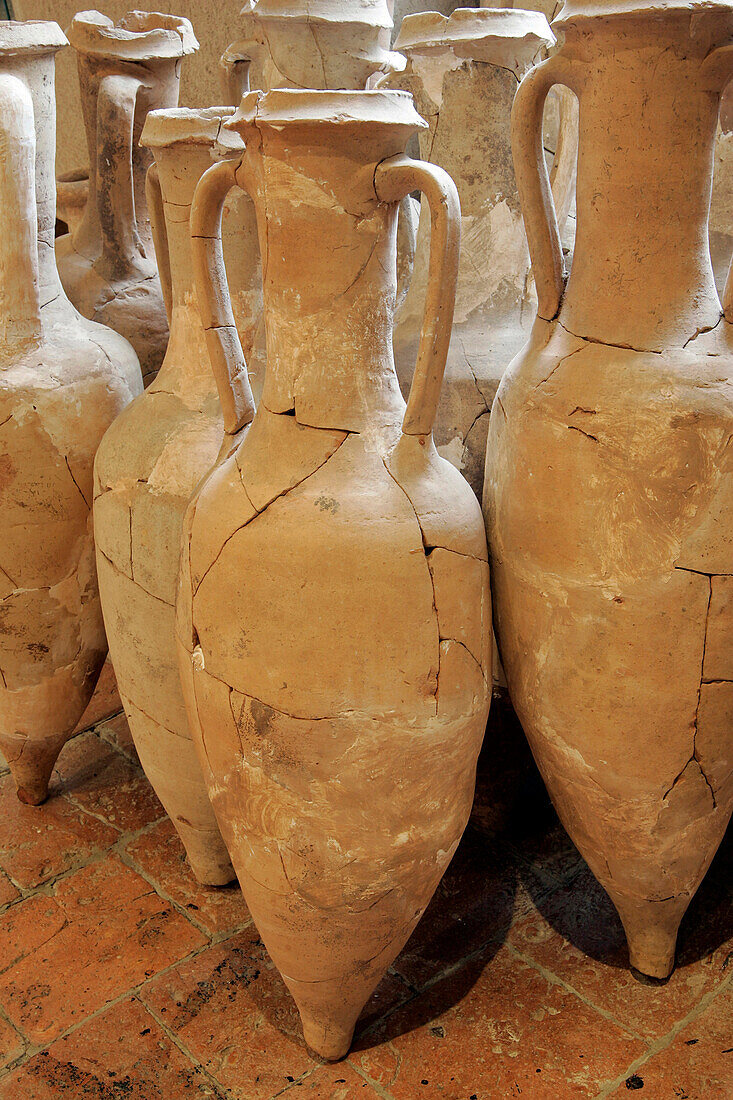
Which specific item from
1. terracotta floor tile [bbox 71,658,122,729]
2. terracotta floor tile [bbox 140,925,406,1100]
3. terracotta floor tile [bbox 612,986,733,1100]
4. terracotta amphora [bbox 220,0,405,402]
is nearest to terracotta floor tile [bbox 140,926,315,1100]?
terracotta floor tile [bbox 140,925,406,1100]

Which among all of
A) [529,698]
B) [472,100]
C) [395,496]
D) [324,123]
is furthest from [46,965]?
[472,100]

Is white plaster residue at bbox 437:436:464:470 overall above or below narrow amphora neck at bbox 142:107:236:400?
below

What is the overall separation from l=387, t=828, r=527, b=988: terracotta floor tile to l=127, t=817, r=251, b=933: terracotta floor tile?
1.15 feet

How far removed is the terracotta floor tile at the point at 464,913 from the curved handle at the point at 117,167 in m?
1.59

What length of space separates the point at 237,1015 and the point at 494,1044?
45cm

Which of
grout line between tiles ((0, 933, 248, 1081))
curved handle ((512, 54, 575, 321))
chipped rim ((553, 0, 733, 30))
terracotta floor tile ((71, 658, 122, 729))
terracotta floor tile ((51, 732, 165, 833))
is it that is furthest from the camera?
terracotta floor tile ((71, 658, 122, 729))

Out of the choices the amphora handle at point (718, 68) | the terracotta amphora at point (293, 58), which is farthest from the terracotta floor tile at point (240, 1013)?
the amphora handle at point (718, 68)

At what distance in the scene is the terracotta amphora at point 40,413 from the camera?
1.90 m

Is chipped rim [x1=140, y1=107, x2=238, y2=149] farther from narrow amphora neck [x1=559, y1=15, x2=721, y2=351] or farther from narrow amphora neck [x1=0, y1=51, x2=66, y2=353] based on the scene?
narrow amphora neck [x1=559, y1=15, x2=721, y2=351]

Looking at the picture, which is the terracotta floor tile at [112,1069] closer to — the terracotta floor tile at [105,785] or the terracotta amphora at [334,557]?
the terracotta amphora at [334,557]

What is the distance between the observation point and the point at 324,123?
1277 millimetres

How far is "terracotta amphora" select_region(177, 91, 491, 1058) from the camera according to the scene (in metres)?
1.34

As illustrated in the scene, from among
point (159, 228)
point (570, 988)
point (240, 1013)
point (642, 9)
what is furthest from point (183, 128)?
point (570, 988)

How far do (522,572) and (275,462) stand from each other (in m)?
0.42
